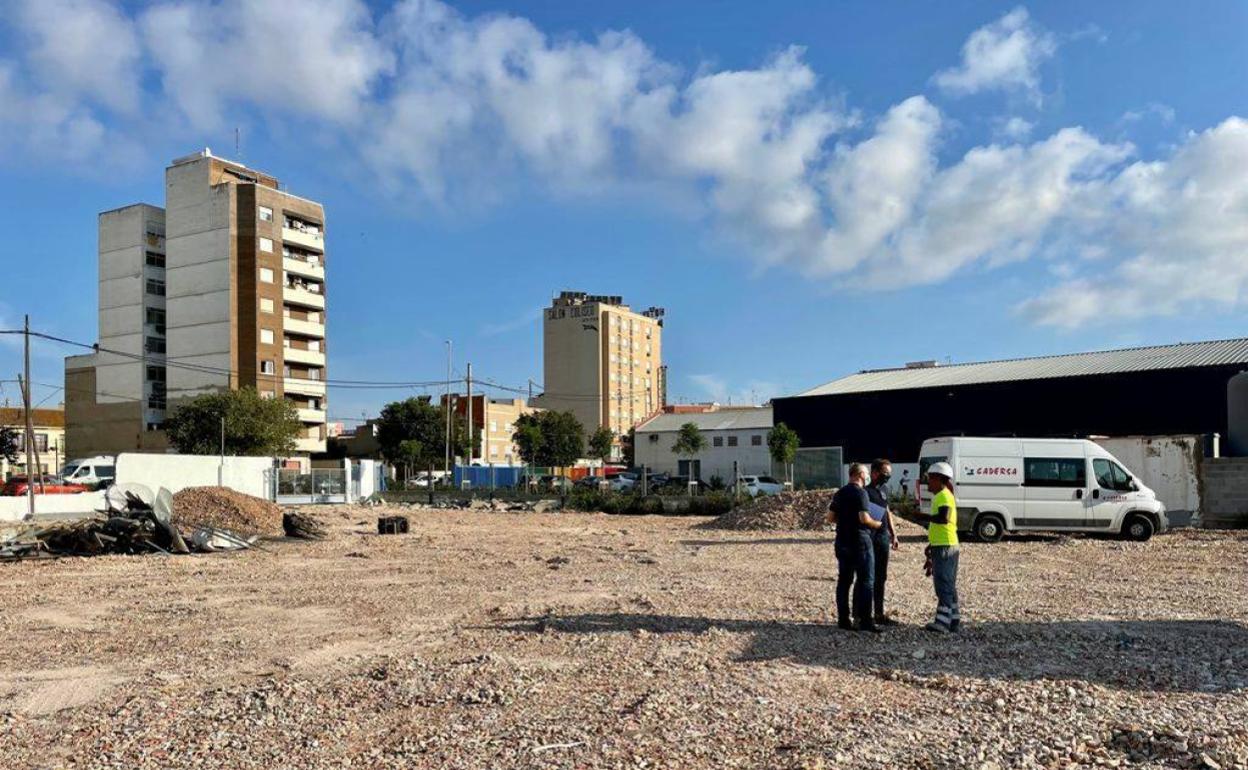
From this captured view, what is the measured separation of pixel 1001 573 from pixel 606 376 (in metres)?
110

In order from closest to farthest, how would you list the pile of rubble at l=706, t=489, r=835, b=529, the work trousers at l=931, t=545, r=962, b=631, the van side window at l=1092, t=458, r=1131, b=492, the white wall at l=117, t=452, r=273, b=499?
1. the work trousers at l=931, t=545, r=962, b=631
2. the van side window at l=1092, t=458, r=1131, b=492
3. the pile of rubble at l=706, t=489, r=835, b=529
4. the white wall at l=117, t=452, r=273, b=499

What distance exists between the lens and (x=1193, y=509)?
24828 millimetres

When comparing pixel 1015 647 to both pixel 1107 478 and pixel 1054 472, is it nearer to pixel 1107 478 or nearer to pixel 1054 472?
pixel 1054 472

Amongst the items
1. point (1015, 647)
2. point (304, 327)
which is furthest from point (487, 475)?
point (1015, 647)

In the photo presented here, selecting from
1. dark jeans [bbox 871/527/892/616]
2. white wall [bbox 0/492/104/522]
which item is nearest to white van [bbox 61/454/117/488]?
white wall [bbox 0/492/104/522]

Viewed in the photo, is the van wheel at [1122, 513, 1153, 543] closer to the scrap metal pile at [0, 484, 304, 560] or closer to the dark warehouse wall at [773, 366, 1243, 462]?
the scrap metal pile at [0, 484, 304, 560]

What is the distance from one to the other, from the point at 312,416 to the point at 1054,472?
210ft

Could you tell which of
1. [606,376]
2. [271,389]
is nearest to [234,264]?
[271,389]

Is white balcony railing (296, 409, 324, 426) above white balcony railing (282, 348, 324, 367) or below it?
below

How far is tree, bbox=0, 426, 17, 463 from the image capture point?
207ft

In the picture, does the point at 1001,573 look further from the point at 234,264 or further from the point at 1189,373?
the point at 234,264

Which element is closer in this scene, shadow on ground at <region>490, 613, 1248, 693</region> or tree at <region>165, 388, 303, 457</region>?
shadow on ground at <region>490, 613, 1248, 693</region>

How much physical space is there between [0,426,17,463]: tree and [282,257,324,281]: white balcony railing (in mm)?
21769

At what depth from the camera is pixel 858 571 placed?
9609 mm
